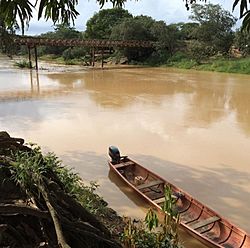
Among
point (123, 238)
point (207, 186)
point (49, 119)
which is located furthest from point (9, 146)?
point (49, 119)

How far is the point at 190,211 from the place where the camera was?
5336mm

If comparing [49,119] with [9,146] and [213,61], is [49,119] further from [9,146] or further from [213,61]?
[213,61]

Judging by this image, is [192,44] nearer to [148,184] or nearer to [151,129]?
[151,129]

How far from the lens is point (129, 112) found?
43.7 ft

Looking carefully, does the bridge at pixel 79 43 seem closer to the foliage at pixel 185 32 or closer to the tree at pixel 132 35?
the tree at pixel 132 35

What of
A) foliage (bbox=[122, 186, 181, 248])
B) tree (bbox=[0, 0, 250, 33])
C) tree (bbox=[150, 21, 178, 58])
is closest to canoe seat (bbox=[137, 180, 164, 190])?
foliage (bbox=[122, 186, 181, 248])

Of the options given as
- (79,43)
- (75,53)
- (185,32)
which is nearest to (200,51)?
(185,32)

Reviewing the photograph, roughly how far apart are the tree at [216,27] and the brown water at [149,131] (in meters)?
11.7

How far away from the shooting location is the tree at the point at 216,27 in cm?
3131

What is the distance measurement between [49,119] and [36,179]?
9.49m

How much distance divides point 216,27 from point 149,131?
23.6 metres

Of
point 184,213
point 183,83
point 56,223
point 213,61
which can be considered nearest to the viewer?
point 56,223

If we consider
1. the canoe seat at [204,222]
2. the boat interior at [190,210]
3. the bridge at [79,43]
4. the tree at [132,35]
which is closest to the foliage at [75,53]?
the tree at [132,35]

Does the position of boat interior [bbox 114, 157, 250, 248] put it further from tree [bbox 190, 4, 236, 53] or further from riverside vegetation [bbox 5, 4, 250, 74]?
tree [bbox 190, 4, 236, 53]
